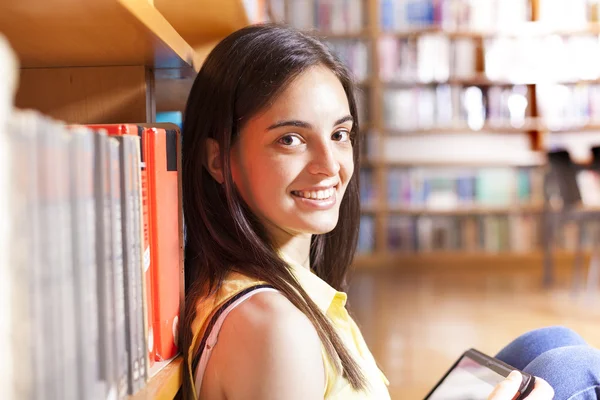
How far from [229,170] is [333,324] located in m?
0.24

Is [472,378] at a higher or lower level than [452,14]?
lower

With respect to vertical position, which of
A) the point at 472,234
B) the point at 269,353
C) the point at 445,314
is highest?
the point at 269,353

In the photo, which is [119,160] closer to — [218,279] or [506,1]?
[218,279]

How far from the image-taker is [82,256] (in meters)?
0.46

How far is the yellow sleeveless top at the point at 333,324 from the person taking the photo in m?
0.74

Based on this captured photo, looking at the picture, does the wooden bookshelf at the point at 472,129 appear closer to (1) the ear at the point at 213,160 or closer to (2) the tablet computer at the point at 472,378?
(2) the tablet computer at the point at 472,378

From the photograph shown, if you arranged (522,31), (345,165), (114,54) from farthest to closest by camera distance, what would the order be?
1. (522,31)
2. (345,165)
3. (114,54)

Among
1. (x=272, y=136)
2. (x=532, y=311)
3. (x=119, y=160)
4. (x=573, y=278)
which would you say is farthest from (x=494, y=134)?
(x=119, y=160)

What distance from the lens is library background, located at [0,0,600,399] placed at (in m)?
A: 0.42

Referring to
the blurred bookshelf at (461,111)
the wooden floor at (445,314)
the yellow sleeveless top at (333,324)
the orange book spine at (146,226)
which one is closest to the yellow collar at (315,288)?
the yellow sleeveless top at (333,324)

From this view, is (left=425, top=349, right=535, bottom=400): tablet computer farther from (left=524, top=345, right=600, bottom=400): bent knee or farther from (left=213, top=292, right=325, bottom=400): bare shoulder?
(left=213, top=292, right=325, bottom=400): bare shoulder

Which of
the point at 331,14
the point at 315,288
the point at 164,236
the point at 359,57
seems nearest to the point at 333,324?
the point at 315,288

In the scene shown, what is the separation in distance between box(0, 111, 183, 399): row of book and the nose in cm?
22

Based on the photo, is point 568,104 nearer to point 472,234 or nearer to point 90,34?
point 472,234
